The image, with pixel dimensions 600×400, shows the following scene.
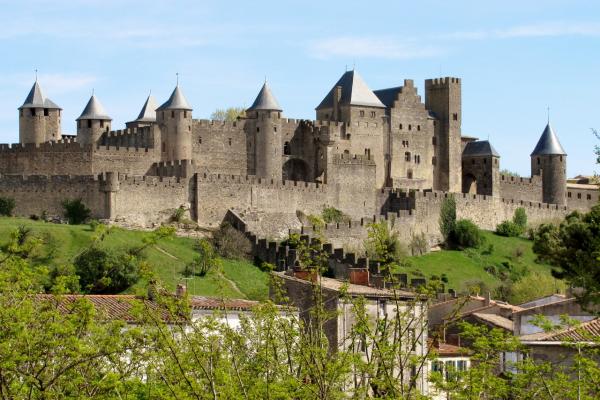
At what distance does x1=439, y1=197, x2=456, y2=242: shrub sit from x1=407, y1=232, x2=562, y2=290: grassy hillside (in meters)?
2.00

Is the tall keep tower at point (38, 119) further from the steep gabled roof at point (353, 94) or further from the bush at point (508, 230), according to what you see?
the bush at point (508, 230)

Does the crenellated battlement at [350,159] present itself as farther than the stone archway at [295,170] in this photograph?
No


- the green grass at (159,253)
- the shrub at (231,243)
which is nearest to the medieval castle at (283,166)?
the shrub at (231,243)

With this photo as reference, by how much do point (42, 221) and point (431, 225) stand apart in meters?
22.8

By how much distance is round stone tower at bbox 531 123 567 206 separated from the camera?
93.8 metres

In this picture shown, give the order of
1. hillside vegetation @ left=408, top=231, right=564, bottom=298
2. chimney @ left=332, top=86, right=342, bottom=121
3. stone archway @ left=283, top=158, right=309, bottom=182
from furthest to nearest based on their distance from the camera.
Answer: chimney @ left=332, top=86, right=342, bottom=121 < stone archway @ left=283, top=158, right=309, bottom=182 < hillside vegetation @ left=408, top=231, right=564, bottom=298

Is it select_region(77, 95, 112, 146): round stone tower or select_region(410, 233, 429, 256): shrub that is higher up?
select_region(77, 95, 112, 146): round stone tower

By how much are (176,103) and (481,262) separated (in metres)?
17.7

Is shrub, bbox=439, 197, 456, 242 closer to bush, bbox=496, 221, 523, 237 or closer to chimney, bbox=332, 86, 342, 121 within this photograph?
bush, bbox=496, 221, 523, 237

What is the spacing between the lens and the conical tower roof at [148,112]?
8156 centimetres

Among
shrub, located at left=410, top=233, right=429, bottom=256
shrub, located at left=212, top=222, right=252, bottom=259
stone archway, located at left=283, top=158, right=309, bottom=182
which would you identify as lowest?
shrub, located at left=410, top=233, right=429, bottom=256

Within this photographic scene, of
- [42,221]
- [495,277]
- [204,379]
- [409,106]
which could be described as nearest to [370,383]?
[204,379]

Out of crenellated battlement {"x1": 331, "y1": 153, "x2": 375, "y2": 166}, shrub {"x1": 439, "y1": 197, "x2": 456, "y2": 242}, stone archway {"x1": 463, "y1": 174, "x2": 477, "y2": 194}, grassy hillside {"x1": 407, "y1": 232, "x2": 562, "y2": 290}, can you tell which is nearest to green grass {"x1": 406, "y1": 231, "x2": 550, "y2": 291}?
grassy hillside {"x1": 407, "y1": 232, "x2": 562, "y2": 290}

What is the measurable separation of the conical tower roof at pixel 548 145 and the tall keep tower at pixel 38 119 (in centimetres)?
3376
